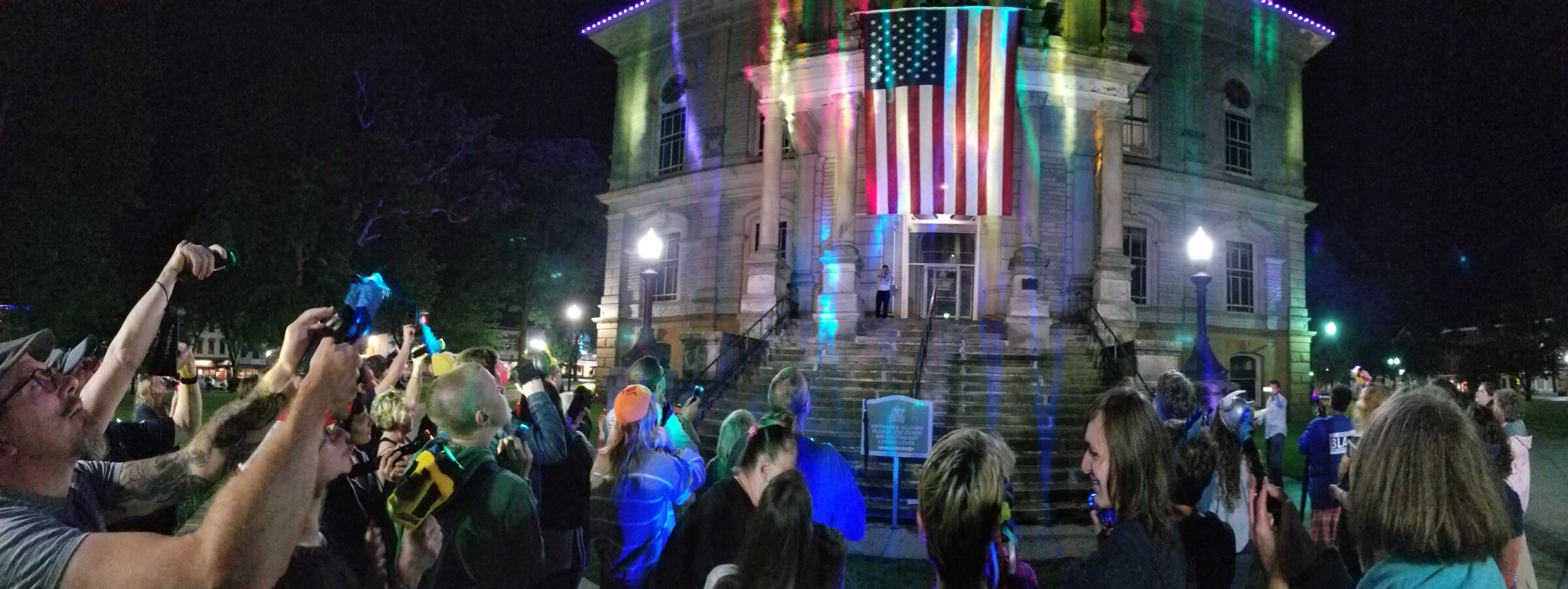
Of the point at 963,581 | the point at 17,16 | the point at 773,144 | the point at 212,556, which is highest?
the point at 17,16

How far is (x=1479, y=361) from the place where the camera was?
34.6 m

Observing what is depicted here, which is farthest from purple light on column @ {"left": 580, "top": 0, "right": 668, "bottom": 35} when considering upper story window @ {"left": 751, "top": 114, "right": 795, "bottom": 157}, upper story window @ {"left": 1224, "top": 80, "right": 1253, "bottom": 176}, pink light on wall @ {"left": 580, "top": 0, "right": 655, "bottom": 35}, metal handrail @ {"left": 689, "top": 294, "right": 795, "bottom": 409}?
upper story window @ {"left": 1224, "top": 80, "right": 1253, "bottom": 176}

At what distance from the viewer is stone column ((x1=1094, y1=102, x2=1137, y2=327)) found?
18.8 metres

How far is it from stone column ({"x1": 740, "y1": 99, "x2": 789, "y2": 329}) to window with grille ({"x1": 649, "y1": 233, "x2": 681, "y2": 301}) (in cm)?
676

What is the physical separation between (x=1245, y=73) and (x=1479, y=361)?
19.9 m

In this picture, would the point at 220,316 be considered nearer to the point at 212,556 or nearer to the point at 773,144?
the point at 773,144

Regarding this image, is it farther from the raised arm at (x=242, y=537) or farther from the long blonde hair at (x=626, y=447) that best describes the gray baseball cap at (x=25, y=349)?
the long blonde hair at (x=626, y=447)

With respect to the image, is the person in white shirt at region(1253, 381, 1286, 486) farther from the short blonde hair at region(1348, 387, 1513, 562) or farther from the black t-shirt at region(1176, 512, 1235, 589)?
the short blonde hair at region(1348, 387, 1513, 562)

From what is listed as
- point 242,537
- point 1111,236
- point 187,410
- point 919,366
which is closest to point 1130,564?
point 242,537

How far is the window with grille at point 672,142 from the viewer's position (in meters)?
27.2

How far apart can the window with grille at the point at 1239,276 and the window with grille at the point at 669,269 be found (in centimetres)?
1706

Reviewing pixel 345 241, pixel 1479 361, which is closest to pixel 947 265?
pixel 345 241

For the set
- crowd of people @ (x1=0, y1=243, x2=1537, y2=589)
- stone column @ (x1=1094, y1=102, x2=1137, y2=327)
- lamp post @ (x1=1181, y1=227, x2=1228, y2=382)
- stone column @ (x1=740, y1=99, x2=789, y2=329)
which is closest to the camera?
crowd of people @ (x1=0, y1=243, x2=1537, y2=589)

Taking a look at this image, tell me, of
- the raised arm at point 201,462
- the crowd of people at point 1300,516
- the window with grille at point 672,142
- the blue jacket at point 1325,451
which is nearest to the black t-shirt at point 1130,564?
the crowd of people at point 1300,516
